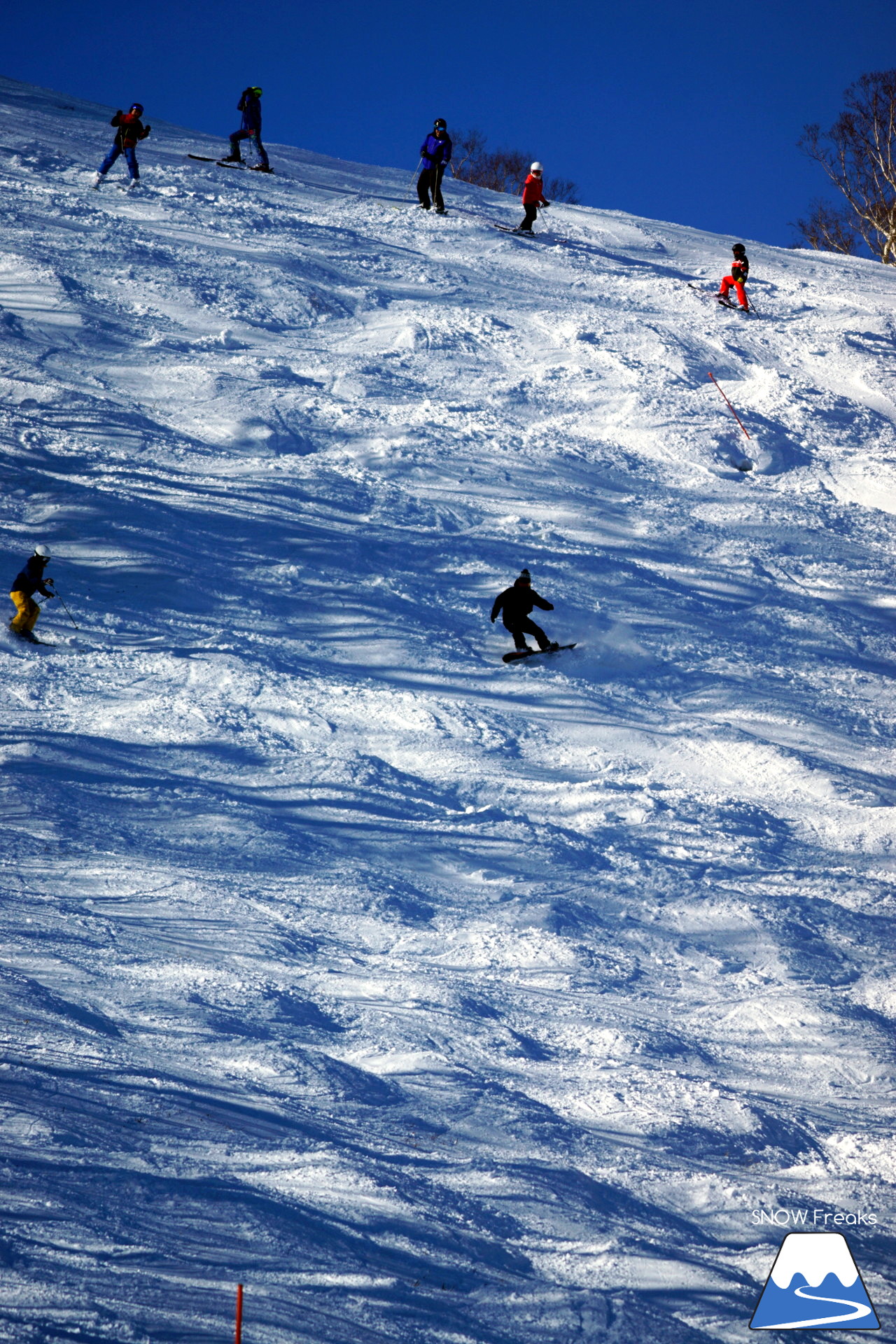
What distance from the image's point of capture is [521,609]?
10523 millimetres

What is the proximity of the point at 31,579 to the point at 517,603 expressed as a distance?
496 centimetres

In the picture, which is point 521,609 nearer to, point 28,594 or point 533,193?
point 28,594

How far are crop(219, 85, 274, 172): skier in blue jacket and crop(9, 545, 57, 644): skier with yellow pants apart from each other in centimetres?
1388

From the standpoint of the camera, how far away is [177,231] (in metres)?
17.7

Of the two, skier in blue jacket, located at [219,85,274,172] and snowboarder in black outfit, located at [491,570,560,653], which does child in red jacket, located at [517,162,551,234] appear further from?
snowboarder in black outfit, located at [491,570,560,653]

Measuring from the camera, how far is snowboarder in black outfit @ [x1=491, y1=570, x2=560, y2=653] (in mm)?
10477

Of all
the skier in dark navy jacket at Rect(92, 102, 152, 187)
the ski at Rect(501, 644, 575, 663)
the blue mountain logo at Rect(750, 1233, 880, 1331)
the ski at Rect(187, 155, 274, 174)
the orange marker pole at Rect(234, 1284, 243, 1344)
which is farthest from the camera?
the ski at Rect(187, 155, 274, 174)

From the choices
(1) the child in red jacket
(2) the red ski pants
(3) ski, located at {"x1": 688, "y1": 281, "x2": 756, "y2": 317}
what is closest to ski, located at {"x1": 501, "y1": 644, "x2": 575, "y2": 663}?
(3) ski, located at {"x1": 688, "y1": 281, "x2": 756, "y2": 317}

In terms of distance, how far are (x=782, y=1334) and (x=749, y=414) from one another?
13.7m

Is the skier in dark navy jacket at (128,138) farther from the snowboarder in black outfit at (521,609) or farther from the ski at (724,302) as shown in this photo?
the snowboarder in black outfit at (521,609)

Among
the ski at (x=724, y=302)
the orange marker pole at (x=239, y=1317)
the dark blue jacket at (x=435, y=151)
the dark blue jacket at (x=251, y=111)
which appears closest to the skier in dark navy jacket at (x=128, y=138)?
the dark blue jacket at (x=251, y=111)

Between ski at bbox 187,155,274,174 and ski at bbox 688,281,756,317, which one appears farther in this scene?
ski at bbox 187,155,274,174

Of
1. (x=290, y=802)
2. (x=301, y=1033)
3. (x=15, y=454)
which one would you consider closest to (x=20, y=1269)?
(x=301, y=1033)

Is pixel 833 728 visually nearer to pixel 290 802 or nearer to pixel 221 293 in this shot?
pixel 290 802
